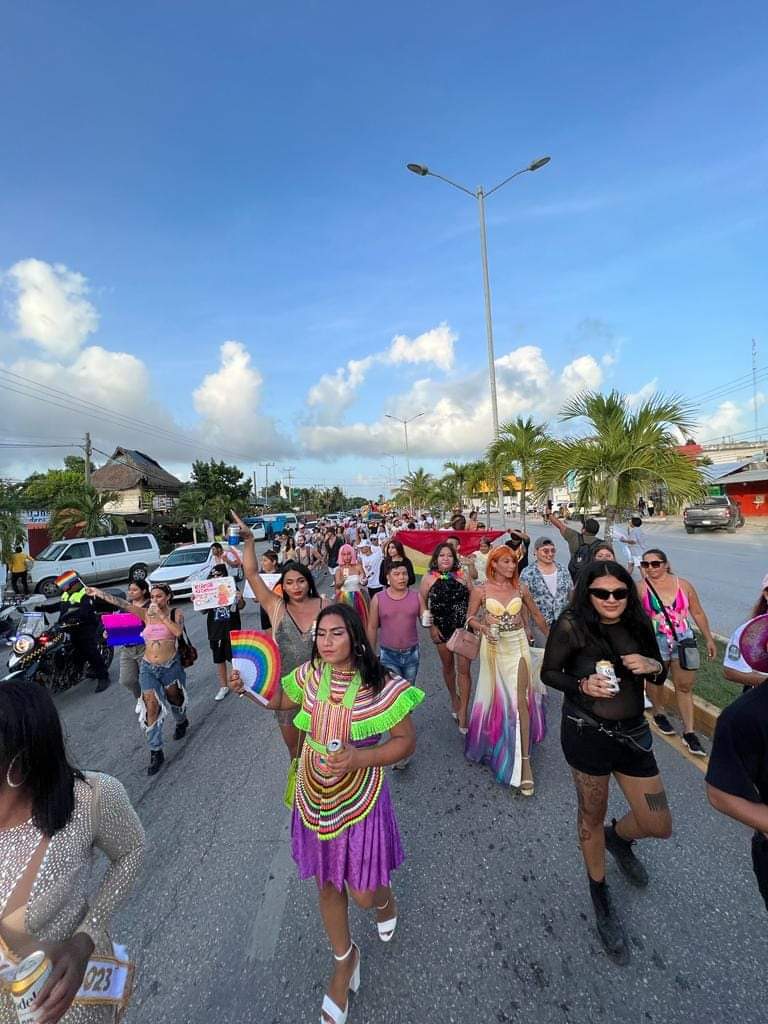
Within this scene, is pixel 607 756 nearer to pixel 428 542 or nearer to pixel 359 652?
pixel 359 652

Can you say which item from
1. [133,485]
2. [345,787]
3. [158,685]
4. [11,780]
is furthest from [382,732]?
[133,485]

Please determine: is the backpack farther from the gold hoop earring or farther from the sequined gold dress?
the gold hoop earring

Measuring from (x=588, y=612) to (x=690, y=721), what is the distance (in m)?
2.53

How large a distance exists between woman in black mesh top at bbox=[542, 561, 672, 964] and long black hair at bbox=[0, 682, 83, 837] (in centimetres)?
211

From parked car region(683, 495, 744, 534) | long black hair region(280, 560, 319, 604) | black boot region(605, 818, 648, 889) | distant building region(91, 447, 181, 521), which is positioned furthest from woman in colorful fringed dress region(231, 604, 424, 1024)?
distant building region(91, 447, 181, 521)

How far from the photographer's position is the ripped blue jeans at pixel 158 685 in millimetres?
4223

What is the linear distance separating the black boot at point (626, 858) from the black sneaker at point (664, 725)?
6.03ft

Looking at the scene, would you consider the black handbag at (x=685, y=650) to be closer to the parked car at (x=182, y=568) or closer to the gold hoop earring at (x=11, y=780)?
the gold hoop earring at (x=11, y=780)

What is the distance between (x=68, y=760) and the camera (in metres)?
1.42

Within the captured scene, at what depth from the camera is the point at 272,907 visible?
2.58 meters

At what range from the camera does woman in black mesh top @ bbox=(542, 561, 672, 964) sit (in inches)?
89.7

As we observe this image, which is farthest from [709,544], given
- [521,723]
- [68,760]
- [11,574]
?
[11,574]

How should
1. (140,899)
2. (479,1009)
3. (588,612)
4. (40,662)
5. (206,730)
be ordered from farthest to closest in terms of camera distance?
(40,662)
(206,730)
(140,899)
(588,612)
(479,1009)

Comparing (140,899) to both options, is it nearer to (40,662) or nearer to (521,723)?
(521,723)
